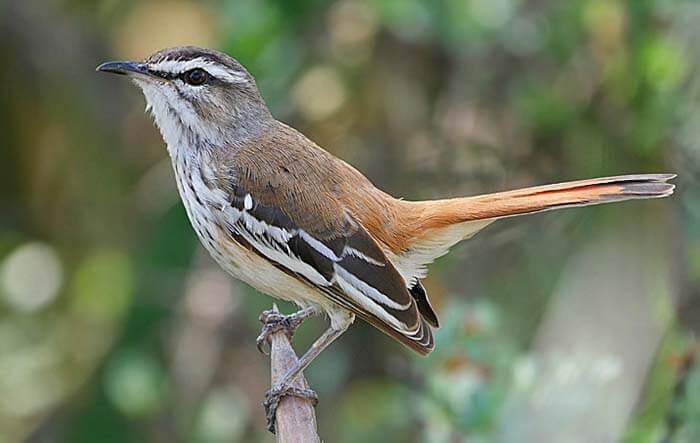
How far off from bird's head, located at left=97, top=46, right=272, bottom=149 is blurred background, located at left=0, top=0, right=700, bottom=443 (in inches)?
39.7

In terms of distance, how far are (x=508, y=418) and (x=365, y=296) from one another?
837mm

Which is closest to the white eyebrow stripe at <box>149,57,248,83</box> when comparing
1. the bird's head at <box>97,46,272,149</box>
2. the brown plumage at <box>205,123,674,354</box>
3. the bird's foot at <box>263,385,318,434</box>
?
the bird's head at <box>97,46,272,149</box>

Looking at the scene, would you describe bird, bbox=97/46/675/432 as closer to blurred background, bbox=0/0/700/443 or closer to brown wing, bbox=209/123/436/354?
brown wing, bbox=209/123/436/354

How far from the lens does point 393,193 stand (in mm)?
6312

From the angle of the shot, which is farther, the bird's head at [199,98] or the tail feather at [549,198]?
the bird's head at [199,98]

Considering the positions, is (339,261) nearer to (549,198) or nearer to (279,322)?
(279,322)

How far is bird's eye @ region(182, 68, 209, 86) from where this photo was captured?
4441 millimetres

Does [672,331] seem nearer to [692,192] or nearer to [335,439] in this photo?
[692,192]

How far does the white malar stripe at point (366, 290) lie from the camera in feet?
13.2

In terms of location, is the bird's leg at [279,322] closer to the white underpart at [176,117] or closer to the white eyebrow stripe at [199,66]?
the white underpart at [176,117]

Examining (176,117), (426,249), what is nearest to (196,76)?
(176,117)

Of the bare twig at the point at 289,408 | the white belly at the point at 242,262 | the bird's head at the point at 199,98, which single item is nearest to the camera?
the bare twig at the point at 289,408

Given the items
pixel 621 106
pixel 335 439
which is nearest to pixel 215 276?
pixel 335 439

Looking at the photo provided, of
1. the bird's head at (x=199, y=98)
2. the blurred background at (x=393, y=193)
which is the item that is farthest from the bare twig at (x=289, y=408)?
the bird's head at (x=199, y=98)
